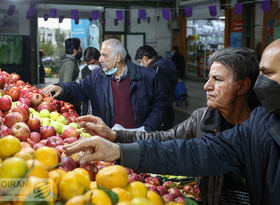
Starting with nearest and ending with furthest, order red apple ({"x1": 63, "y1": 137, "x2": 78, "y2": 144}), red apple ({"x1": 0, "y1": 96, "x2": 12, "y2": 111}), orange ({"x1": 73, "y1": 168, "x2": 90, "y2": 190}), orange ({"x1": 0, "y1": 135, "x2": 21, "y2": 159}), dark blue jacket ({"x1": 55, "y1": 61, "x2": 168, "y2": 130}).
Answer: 1. orange ({"x1": 73, "y1": 168, "x2": 90, "y2": 190})
2. orange ({"x1": 0, "y1": 135, "x2": 21, "y2": 159})
3. red apple ({"x1": 63, "y1": 137, "x2": 78, "y2": 144})
4. red apple ({"x1": 0, "y1": 96, "x2": 12, "y2": 111})
5. dark blue jacket ({"x1": 55, "y1": 61, "x2": 168, "y2": 130})

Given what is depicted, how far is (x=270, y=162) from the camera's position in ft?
6.59

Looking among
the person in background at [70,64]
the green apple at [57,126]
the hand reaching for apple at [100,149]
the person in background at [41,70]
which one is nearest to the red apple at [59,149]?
the hand reaching for apple at [100,149]

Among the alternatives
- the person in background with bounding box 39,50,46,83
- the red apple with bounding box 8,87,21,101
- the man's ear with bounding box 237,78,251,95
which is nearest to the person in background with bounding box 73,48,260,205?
the man's ear with bounding box 237,78,251,95

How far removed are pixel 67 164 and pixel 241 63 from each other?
4.25 feet

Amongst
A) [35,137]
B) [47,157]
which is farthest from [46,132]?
[47,157]

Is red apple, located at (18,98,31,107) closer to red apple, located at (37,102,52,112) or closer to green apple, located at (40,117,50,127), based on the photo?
red apple, located at (37,102,52,112)

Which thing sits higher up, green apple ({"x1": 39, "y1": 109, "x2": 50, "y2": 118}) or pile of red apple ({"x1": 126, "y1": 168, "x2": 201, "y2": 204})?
green apple ({"x1": 39, "y1": 109, "x2": 50, "y2": 118})

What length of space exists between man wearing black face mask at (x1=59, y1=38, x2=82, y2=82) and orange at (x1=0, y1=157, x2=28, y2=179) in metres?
5.17

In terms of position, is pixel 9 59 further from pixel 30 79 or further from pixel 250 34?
pixel 250 34

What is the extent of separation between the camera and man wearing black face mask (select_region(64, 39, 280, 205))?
2021mm

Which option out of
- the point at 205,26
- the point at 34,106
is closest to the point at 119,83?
the point at 34,106

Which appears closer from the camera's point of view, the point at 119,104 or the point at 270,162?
the point at 270,162

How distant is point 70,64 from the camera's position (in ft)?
22.7

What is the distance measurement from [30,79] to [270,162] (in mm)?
16704
